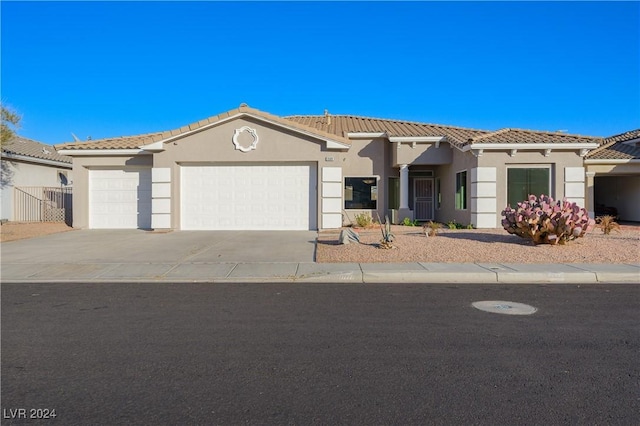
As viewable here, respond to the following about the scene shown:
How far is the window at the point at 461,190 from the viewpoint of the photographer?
18.3 metres

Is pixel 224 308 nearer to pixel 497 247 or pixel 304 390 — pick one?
pixel 304 390

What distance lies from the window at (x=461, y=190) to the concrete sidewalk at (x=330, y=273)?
8.62 meters

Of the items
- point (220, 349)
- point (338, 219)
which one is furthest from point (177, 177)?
point (220, 349)

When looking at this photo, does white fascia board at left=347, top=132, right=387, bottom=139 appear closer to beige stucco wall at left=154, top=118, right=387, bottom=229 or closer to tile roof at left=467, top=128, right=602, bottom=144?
beige stucco wall at left=154, top=118, right=387, bottom=229

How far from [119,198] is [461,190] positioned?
47.5ft

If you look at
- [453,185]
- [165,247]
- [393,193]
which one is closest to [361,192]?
[393,193]

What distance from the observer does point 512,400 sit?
3.71 m

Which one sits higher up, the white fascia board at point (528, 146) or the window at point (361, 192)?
the white fascia board at point (528, 146)

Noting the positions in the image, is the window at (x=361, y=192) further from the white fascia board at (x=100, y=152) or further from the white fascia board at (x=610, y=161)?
the white fascia board at (x=610, y=161)

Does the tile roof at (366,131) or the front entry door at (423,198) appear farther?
the front entry door at (423,198)

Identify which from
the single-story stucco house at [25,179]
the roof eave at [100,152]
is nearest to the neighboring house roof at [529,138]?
the roof eave at [100,152]

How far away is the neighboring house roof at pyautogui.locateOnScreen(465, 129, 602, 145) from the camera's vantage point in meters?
16.9

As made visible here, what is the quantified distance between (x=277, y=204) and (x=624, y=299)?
12168mm

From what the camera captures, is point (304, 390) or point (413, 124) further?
point (413, 124)
